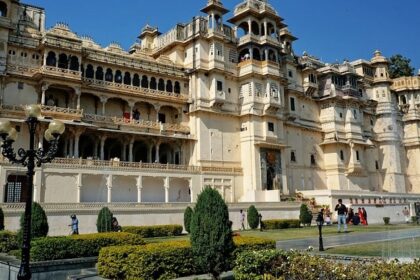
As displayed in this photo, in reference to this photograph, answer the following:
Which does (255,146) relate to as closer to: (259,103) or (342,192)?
(259,103)

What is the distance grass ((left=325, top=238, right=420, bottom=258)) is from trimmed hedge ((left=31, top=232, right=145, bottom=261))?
8700 millimetres

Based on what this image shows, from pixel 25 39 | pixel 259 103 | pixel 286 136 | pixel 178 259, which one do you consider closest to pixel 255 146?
pixel 259 103

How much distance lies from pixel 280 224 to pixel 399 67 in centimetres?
6440

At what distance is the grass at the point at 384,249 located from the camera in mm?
16258

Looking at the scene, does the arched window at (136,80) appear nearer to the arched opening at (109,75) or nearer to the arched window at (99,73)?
the arched opening at (109,75)

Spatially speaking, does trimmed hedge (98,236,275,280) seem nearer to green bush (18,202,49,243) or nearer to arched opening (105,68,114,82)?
green bush (18,202,49,243)

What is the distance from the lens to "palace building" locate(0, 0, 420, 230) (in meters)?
37.1

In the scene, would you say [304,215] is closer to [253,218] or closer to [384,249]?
[253,218]

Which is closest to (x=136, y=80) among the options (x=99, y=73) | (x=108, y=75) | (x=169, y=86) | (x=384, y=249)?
(x=108, y=75)

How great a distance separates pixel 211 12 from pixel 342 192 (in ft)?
82.9

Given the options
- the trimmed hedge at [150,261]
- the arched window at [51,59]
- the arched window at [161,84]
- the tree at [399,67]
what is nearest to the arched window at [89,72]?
the arched window at [51,59]

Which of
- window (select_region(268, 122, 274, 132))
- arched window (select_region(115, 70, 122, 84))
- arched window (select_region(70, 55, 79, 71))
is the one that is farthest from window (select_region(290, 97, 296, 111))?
arched window (select_region(70, 55, 79, 71))

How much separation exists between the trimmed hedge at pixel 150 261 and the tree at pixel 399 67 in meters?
82.3

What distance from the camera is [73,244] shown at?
56.6ft
